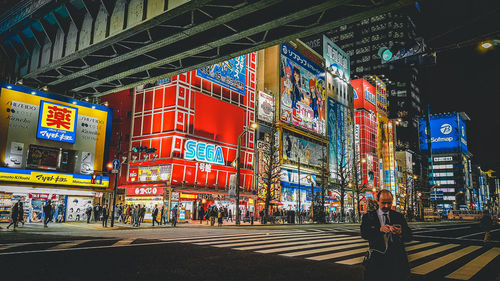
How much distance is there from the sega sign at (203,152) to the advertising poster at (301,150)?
14.1 m

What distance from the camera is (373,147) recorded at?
85812 millimetres

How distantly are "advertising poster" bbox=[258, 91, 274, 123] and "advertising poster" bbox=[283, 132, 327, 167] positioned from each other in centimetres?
441

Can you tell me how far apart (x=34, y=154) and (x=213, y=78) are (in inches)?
836

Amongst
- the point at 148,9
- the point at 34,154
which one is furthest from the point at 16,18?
the point at 148,9

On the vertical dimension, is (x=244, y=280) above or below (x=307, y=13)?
below

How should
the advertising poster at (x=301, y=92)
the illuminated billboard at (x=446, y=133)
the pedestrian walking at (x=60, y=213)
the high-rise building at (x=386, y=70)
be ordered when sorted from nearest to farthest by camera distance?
1. the pedestrian walking at (x=60, y=213)
2. the advertising poster at (x=301, y=92)
3. the high-rise building at (x=386, y=70)
4. the illuminated billboard at (x=446, y=133)

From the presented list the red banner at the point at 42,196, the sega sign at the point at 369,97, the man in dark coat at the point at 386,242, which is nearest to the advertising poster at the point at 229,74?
the red banner at the point at 42,196

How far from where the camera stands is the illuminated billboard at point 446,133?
14388 centimetres

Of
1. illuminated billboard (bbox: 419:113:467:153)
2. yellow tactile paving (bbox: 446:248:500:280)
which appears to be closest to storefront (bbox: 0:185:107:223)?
yellow tactile paving (bbox: 446:248:500:280)

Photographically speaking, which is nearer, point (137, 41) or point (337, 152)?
point (137, 41)

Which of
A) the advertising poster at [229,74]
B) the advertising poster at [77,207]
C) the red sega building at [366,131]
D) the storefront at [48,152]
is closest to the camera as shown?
the storefront at [48,152]

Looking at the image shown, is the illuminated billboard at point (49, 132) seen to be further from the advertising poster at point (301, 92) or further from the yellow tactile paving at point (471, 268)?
the yellow tactile paving at point (471, 268)

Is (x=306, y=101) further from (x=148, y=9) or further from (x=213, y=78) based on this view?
(x=148, y=9)

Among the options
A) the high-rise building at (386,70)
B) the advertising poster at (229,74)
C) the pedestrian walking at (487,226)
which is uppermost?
the high-rise building at (386,70)
